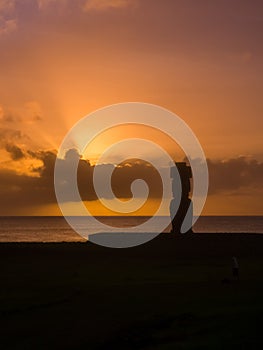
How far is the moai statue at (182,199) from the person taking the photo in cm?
6938

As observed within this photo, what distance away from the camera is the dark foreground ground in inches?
760

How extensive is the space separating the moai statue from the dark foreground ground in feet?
67.6

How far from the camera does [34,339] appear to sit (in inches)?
775

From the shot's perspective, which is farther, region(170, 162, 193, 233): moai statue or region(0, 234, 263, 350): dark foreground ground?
region(170, 162, 193, 233): moai statue

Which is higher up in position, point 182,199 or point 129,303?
point 182,199

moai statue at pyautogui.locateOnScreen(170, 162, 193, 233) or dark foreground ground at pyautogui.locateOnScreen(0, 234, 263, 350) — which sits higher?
moai statue at pyautogui.locateOnScreen(170, 162, 193, 233)

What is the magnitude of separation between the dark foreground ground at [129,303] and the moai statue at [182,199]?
2059cm

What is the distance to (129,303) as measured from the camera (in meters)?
25.7

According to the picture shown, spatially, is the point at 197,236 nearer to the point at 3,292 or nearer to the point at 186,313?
the point at 3,292

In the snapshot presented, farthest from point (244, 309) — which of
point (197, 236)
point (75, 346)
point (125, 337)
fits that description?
point (197, 236)

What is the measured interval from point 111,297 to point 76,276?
348 inches

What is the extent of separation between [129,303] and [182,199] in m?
44.8

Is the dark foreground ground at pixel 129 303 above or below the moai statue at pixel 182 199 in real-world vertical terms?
below

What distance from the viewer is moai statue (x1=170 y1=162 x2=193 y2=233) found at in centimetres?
6938
